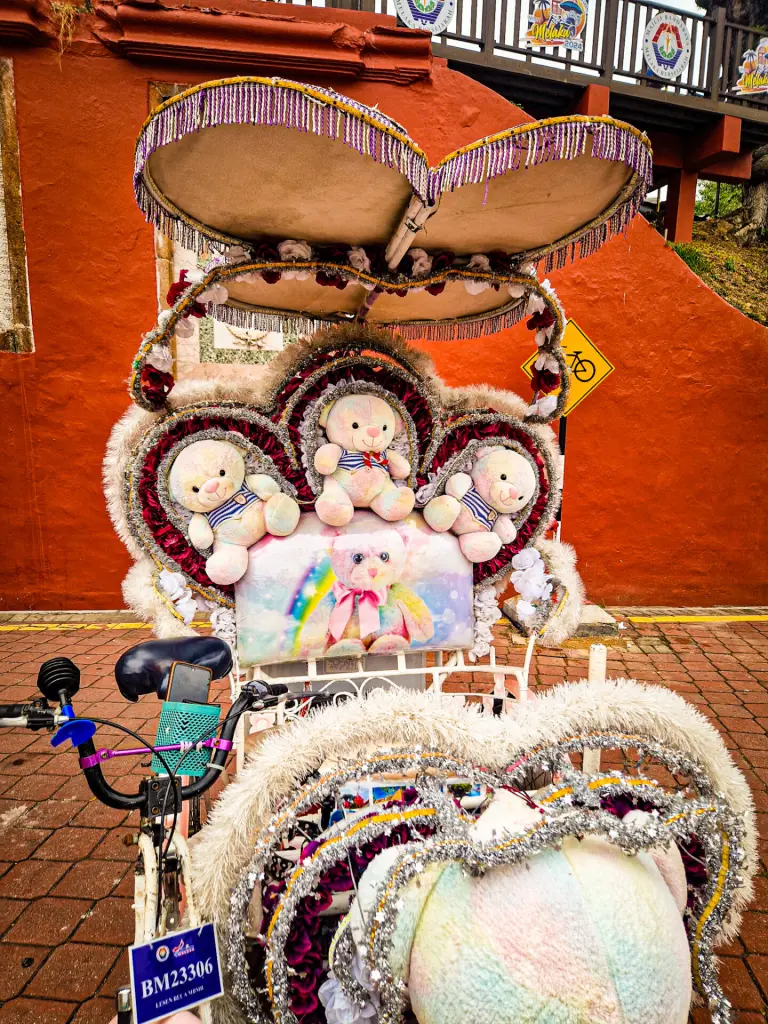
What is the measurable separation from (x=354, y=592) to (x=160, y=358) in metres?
1.14

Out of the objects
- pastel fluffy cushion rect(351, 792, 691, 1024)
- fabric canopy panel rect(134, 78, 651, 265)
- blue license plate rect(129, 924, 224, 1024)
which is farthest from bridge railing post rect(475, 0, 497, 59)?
blue license plate rect(129, 924, 224, 1024)

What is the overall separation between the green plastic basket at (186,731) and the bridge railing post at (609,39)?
7.76 m

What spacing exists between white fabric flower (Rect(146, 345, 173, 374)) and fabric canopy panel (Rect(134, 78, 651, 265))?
406mm

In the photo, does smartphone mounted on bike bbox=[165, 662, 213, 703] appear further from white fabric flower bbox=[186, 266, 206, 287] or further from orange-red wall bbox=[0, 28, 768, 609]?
orange-red wall bbox=[0, 28, 768, 609]

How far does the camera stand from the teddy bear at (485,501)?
2463 mm

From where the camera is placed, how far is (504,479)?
8.21ft

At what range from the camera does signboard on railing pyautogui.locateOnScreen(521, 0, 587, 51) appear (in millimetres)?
6105

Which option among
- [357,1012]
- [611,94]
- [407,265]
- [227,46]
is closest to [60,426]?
[227,46]

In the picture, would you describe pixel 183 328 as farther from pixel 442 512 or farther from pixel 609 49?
pixel 609 49

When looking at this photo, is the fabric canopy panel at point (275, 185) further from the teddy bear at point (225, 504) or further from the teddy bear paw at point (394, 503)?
→ the teddy bear paw at point (394, 503)

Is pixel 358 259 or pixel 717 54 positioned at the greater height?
pixel 717 54

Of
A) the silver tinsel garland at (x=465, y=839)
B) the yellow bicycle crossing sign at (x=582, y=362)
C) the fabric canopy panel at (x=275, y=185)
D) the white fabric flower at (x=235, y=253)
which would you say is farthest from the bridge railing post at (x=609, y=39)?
the silver tinsel garland at (x=465, y=839)

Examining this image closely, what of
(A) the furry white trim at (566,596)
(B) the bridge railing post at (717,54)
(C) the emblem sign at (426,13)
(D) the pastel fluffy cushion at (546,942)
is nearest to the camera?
(D) the pastel fluffy cushion at (546,942)

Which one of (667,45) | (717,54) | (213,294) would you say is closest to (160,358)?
(213,294)
